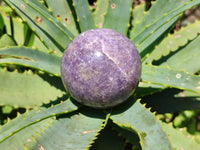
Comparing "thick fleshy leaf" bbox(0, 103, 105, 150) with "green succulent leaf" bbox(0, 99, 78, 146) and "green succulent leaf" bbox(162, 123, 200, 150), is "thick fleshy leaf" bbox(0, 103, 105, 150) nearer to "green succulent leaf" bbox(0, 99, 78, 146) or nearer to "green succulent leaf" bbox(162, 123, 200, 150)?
"green succulent leaf" bbox(0, 99, 78, 146)

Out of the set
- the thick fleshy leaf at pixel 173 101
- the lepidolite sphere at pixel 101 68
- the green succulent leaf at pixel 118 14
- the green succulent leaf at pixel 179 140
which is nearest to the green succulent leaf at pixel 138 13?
the green succulent leaf at pixel 118 14

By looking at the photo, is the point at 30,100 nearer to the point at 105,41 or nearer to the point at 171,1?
the point at 105,41

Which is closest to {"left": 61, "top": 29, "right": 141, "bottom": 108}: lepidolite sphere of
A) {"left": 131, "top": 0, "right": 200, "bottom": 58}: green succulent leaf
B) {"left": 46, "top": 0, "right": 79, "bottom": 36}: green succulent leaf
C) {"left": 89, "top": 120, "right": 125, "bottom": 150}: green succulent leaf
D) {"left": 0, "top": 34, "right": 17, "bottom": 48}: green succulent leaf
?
{"left": 131, "top": 0, "right": 200, "bottom": 58}: green succulent leaf

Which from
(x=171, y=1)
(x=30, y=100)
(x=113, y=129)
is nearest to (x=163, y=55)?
(x=171, y=1)

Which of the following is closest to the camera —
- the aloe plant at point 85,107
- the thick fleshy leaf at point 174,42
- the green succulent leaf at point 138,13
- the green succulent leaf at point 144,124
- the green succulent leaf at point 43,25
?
the green succulent leaf at point 144,124

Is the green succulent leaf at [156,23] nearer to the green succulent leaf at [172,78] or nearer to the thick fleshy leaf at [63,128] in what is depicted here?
the green succulent leaf at [172,78]

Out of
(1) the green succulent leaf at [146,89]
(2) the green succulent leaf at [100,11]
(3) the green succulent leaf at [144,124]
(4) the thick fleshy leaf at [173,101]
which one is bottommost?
(4) the thick fleshy leaf at [173,101]
